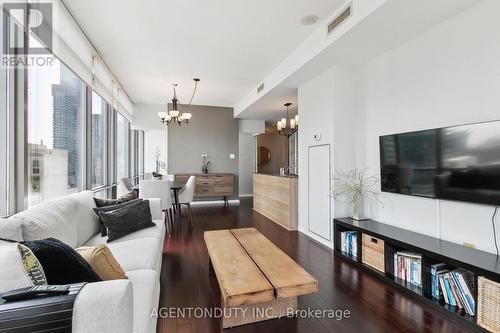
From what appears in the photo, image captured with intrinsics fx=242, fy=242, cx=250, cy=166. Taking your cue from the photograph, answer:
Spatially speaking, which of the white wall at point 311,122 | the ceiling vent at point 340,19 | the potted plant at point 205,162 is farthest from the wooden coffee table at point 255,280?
the potted plant at point 205,162

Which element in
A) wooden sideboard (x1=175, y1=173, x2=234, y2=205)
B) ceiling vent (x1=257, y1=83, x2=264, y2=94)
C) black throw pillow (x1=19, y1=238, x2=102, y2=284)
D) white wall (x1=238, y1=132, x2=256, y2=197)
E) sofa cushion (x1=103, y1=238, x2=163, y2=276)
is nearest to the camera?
black throw pillow (x1=19, y1=238, x2=102, y2=284)

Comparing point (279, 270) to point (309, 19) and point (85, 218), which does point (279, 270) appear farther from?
point (309, 19)

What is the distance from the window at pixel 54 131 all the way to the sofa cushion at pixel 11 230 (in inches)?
33.8

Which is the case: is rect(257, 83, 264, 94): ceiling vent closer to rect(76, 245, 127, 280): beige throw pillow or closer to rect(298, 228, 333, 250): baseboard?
rect(298, 228, 333, 250): baseboard

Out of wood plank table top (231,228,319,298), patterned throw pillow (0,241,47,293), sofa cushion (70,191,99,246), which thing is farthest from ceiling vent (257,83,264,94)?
patterned throw pillow (0,241,47,293)

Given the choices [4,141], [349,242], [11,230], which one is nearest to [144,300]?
[11,230]

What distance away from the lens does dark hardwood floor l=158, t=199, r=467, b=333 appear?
1.70 metres

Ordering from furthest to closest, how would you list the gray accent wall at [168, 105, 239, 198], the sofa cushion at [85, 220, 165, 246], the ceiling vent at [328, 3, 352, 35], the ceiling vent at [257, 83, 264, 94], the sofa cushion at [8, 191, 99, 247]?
the gray accent wall at [168, 105, 239, 198] → the ceiling vent at [257, 83, 264, 94] → the ceiling vent at [328, 3, 352, 35] → the sofa cushion at [85, 220, 165, 246] → the sofa cushion at [8, 191, 99, 247]

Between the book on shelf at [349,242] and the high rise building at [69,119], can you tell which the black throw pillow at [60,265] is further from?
the book on shelf at [349,242]

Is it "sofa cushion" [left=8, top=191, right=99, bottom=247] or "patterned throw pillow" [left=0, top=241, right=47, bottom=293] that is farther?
"sofa cushion" [left=8, top=191, right=99, bottom=247]

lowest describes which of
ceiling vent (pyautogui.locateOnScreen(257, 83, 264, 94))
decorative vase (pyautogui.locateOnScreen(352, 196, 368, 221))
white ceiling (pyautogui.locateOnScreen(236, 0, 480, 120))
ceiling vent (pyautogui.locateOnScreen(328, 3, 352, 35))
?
decorative vase (pyautogui.locateOnScreen(352, 196, 368, 221))

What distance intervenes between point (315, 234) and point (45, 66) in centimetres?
379

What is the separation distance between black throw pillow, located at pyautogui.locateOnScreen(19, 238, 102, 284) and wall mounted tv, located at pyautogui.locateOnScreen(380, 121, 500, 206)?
2681mm

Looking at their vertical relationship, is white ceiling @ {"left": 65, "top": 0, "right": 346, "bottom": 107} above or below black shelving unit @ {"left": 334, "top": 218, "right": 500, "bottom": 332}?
above
